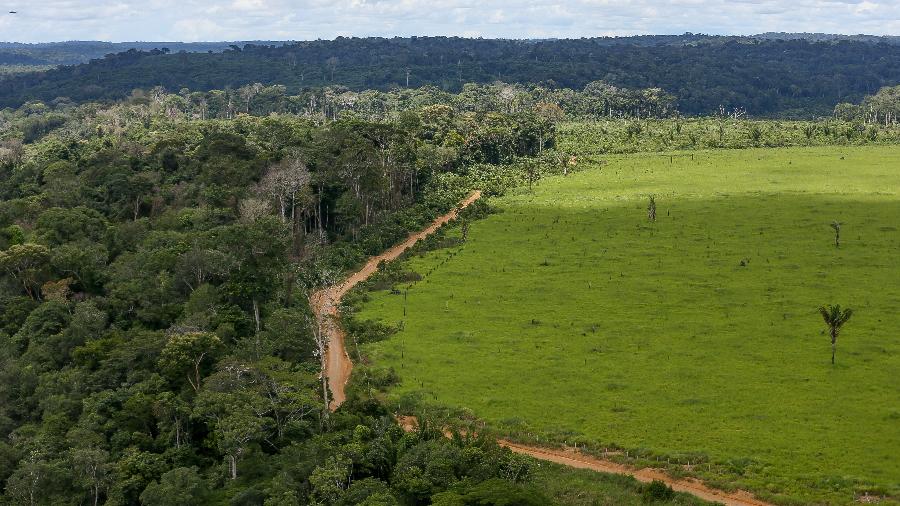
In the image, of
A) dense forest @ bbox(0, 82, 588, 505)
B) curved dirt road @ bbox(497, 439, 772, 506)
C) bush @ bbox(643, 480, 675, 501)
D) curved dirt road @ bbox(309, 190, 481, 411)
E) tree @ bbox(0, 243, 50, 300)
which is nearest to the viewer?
dense forest @ bbox(0, 82, 588, 505)

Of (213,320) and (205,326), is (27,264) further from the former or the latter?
(205,326)

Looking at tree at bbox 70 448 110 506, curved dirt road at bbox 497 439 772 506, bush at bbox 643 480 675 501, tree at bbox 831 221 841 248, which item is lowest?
curved dirt road at bbox 497 439 772 506

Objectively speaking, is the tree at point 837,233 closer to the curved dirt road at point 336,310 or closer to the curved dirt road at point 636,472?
the curved dirt road at point 336,310

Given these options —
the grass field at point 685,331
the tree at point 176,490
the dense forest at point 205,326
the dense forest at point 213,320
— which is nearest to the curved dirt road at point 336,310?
the dense forest at point 213,320

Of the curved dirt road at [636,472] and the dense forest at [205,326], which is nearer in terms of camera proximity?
the dense forest at [205,326]

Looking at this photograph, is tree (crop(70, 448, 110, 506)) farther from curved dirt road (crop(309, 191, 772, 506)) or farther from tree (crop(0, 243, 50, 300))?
tree (crop(0, 243, 50, 300))

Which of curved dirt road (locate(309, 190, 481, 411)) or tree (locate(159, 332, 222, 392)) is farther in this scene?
curved dirt road (locate(309, 190, 481, 411))

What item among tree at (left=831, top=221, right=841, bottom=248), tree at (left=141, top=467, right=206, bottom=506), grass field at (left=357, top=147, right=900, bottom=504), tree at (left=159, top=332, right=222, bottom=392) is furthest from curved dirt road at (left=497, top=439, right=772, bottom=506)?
tree at (left=831, top=221, right=841, bottom=248)

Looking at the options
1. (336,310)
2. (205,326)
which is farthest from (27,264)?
(336,310)
